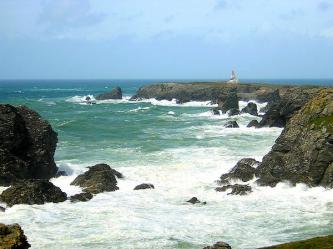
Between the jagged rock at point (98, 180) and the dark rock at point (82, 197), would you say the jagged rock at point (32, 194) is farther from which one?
the jagged rock at point (98, 180)

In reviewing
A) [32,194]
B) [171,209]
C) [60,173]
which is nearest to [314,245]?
[171,209]

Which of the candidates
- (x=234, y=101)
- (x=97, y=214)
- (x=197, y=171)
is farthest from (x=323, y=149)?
(x=234, y=101)

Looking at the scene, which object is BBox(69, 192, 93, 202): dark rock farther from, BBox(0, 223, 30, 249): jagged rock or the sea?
BBox(0, 223, 30, 249): jagged rock

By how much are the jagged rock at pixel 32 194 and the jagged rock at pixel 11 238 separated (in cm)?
1362

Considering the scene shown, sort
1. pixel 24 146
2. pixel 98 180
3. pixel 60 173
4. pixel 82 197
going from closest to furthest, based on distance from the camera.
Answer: pixel 82 197 < pixel 98 180 < pixel 24 146 < pixel 60 173

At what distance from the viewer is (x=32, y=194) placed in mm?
31766

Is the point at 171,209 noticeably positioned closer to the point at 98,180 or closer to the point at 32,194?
the point at 98,180

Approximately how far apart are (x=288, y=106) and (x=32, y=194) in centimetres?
4393

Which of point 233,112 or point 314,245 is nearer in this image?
point 314,245

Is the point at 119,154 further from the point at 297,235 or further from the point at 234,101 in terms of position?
the point at 234,101

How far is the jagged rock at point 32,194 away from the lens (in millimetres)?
31250

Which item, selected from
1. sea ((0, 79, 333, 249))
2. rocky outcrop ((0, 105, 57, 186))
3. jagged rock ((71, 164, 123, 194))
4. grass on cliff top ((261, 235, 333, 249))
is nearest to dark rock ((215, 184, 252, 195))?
sea ((0, 79, 333, 249))

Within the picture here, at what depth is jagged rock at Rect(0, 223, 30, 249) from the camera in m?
16.9

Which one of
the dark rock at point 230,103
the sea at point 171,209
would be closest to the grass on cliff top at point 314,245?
the sea at point 171,209
